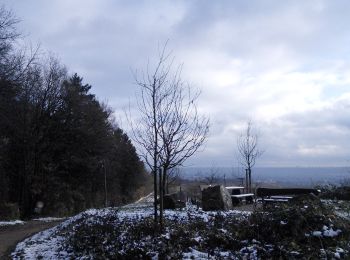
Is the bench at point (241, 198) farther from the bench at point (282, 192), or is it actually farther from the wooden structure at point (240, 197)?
the bench at point (282, 192)

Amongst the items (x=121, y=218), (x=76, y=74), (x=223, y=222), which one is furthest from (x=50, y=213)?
(x=223, y=222)

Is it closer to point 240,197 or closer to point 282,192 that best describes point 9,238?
point 282,192

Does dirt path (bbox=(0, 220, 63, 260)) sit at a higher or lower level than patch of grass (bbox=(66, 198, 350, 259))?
lower

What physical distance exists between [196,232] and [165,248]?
1.76 meters

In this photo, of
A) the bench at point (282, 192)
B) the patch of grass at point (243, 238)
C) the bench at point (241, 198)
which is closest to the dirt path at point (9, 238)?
the patch of grass at point (243, 238)

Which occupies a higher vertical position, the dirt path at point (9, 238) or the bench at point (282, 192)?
the bench at point (282, 192)

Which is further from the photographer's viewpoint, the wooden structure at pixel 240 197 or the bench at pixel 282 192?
the wooden structure at pixel 240 197

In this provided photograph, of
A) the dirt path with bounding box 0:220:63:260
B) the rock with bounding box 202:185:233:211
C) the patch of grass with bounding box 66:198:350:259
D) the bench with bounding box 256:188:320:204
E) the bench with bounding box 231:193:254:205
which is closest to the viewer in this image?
the patch of grass with bounding box 66:198:350:259

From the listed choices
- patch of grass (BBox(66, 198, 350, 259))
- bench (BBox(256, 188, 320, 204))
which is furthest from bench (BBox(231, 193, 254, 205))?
patch of grass (BBox(66, 198, 350, 259))

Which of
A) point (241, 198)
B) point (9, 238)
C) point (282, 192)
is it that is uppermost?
point (282, 192)

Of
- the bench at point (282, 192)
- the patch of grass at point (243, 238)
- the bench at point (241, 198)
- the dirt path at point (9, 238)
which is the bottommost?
the dirt path at point (9, 238)

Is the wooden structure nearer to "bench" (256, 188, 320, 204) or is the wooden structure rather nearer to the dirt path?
"bench" (256, 188, 320, 204)

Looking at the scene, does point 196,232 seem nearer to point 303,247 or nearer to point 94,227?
point 303,247

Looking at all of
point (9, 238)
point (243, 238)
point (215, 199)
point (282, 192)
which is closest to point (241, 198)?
point (215, 199)
